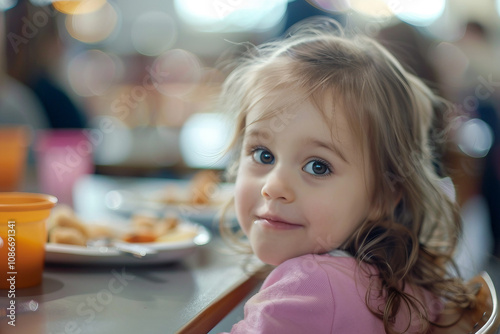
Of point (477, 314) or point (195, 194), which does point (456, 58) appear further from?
point (477, 314)

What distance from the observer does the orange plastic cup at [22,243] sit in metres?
0.71

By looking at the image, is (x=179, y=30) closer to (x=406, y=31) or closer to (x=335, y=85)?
(x=406, y=31)

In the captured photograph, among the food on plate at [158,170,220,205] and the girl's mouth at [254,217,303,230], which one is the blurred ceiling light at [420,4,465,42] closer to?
the food on plate at [158,170,220,205]

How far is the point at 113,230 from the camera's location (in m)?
1.02

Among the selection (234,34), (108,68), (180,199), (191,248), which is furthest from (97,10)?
(191,248)

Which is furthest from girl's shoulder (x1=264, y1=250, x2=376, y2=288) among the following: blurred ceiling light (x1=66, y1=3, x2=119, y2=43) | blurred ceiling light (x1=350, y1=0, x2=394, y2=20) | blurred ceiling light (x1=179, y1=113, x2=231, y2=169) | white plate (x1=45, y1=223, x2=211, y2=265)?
blurred ceiling light (x1=66, y1=3, x2=119, y2=43)

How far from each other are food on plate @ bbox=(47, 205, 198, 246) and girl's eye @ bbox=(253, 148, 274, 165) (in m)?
0.28

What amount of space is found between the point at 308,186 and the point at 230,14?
189 inches

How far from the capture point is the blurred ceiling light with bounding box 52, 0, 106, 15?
550 centimetres

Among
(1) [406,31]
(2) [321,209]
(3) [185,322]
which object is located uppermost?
(1) [406,31]

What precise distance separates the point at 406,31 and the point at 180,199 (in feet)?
3.40

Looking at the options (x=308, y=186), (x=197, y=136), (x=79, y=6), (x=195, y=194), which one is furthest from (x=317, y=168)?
(x=79, y=6)

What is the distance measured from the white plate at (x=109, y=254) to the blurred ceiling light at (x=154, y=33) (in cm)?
513

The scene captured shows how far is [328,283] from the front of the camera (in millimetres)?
671
